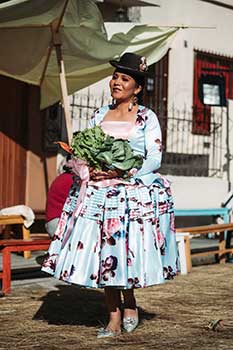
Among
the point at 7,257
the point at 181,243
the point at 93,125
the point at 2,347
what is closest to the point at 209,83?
the point at 181,243

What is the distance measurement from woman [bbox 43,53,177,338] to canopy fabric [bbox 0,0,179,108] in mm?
2400

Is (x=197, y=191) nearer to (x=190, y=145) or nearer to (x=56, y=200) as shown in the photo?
(x=190, y=145)

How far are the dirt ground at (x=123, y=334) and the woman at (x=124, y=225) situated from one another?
285 millimetres

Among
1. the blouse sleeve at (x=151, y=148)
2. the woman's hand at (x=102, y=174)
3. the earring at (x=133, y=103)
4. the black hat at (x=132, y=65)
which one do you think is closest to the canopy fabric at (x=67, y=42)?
the black hat at (x=132, y=65)

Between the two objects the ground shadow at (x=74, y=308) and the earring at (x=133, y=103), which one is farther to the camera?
the ground shadow at (x=74, y=308)

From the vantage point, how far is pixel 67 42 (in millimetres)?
9156

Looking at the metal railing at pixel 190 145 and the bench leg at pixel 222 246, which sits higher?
the metal railing at pixel 190 145

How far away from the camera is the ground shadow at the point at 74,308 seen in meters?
6.27

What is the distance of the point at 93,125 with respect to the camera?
5879mm

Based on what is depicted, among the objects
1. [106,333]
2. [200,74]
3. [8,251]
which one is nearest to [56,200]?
[8,251]

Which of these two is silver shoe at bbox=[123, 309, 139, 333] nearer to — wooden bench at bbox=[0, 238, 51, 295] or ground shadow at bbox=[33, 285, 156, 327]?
ground shadow at bbox=[33, 285, 156, 327]

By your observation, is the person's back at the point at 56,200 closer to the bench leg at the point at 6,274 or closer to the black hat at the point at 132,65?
the bench leg at the point at 6,274

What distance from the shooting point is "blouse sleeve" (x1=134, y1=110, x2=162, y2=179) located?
557cm

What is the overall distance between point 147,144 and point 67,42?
151 inches
